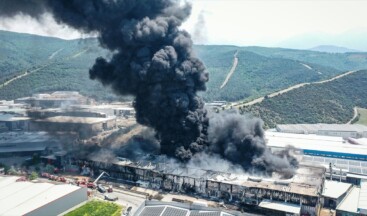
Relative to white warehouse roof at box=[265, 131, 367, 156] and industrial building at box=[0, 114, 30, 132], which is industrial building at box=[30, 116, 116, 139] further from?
white warehouse roof at box=[265, 131, 367, 156]

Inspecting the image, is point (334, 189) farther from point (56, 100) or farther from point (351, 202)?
point (56, 100)

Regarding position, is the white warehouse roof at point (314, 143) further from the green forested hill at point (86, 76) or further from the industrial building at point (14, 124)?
the green forested hill at point (86, 76)

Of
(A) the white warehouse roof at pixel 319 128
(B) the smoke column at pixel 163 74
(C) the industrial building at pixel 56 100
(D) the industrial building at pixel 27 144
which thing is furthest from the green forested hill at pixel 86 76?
(B) the smoke column at pixel 163 74

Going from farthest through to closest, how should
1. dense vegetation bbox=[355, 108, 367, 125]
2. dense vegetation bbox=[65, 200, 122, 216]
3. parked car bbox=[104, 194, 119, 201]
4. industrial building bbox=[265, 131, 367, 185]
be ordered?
dense vegetation bbox=[355, 108, 367, 125] < industrial building bbox=[265, 131, 367, 185] < parked car bbox=[104, 194, 119, 201] < dense vegetation bbox=[65, 200, 122, 216]

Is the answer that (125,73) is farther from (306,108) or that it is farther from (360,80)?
(360,80)

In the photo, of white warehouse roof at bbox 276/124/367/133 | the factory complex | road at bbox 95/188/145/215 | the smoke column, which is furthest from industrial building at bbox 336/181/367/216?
white warehouse roof at bbox 276/124/367/133

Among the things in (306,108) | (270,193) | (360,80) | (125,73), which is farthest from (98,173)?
(360,80)
